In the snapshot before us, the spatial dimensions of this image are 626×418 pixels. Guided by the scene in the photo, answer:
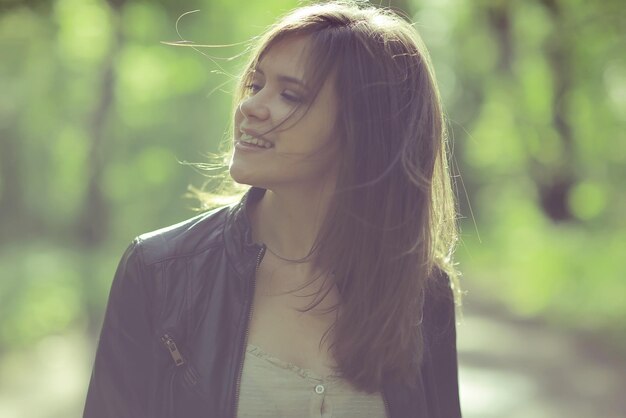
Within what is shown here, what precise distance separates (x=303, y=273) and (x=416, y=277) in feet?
1.21

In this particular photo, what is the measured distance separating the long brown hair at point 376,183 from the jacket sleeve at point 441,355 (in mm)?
66

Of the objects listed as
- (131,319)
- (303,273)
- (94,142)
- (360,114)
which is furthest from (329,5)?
(94,142)

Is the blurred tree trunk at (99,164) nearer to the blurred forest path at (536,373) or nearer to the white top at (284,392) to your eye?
the blurred forest path at (536,373)

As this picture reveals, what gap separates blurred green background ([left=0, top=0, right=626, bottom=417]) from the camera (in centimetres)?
1291

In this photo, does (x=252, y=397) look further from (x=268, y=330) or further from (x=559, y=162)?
(x=559, y=162)

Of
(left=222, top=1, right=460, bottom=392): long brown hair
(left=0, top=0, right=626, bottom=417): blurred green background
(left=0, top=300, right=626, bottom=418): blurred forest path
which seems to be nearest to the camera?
(left=222, top=1, right=460, bottom=392): long brown hair

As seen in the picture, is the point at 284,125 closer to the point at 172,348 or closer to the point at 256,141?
the point at 256,141

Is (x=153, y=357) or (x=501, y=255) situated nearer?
(x=153, y=357)

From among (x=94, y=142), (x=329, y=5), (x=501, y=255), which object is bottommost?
(x=501, y=255)

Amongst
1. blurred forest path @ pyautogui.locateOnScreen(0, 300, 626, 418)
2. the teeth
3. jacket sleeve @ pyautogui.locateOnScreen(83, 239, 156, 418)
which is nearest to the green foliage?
blurred forest path @ pyautogui.locateOnScreen(0, 300, 626, 418)

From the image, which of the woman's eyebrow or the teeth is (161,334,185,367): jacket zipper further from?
the woman's eyebrow

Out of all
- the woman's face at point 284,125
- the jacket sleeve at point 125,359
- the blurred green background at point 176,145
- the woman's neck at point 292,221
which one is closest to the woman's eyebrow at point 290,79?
the woman's face at point 284,125

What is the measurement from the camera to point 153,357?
2.96 meters

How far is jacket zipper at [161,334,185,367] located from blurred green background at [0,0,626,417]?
308 inches
